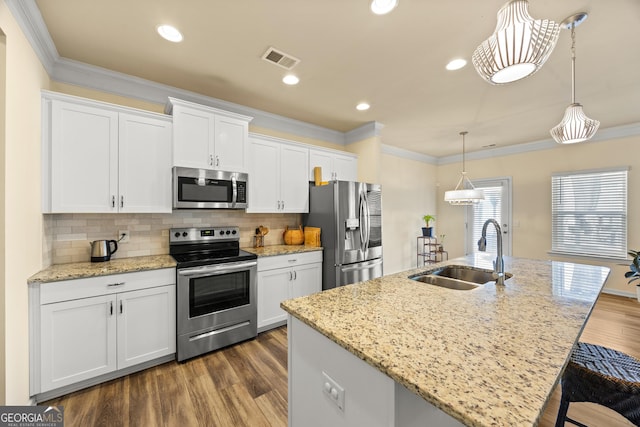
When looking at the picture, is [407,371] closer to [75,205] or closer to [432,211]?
[75,205]

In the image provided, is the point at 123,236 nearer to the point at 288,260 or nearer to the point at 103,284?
the point at 103,284

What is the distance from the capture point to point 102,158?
86.2 inches

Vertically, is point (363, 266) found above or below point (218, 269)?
below

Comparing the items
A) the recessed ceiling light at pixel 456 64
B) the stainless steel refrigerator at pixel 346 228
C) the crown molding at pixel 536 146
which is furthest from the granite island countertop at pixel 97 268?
the crown molding at pixel 536 146

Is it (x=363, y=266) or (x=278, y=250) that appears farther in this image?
(x=363, y=266)

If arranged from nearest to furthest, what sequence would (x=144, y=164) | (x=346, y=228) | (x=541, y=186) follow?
(x=144, y=164) → (x=346, y=228) → (x=541, y=186)

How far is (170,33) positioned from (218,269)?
1984 mm

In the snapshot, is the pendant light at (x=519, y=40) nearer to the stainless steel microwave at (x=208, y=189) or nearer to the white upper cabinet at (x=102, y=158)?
the stainless steel microwave at (x=208, y=189)

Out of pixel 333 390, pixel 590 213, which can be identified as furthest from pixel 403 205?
pixel 333 390

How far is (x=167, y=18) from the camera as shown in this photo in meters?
1.80

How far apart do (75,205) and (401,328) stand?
2.62 meters

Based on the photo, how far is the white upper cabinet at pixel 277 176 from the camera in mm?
3105

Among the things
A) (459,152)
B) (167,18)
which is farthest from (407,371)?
(459,152)

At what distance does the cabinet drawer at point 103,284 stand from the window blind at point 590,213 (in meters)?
6.06
